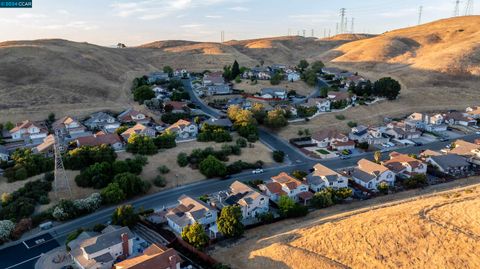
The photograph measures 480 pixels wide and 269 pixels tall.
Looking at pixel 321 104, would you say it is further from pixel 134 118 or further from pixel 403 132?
pixel 134 118

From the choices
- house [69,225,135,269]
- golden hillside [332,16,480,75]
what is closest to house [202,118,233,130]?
house [69,225,135,269]

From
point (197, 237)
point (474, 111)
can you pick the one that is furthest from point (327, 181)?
point (474, 111)

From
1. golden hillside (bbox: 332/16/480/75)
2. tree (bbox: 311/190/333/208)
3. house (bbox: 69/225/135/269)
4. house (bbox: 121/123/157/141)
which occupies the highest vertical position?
golden hillside (bbox: 332/16/480/75)

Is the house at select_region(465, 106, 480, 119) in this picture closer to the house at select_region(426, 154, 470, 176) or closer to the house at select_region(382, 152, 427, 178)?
the house at select_region(426, 154, 470, 176)

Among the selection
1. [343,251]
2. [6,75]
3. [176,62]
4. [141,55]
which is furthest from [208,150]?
[141,55]

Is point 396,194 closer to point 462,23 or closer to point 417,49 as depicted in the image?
point 417,49

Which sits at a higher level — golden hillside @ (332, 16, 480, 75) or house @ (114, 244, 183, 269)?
golden hillside @ (332, 16, 480, 75)

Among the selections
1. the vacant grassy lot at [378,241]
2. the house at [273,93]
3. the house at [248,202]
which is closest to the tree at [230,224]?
the vacant grassy lot at [378,241]
